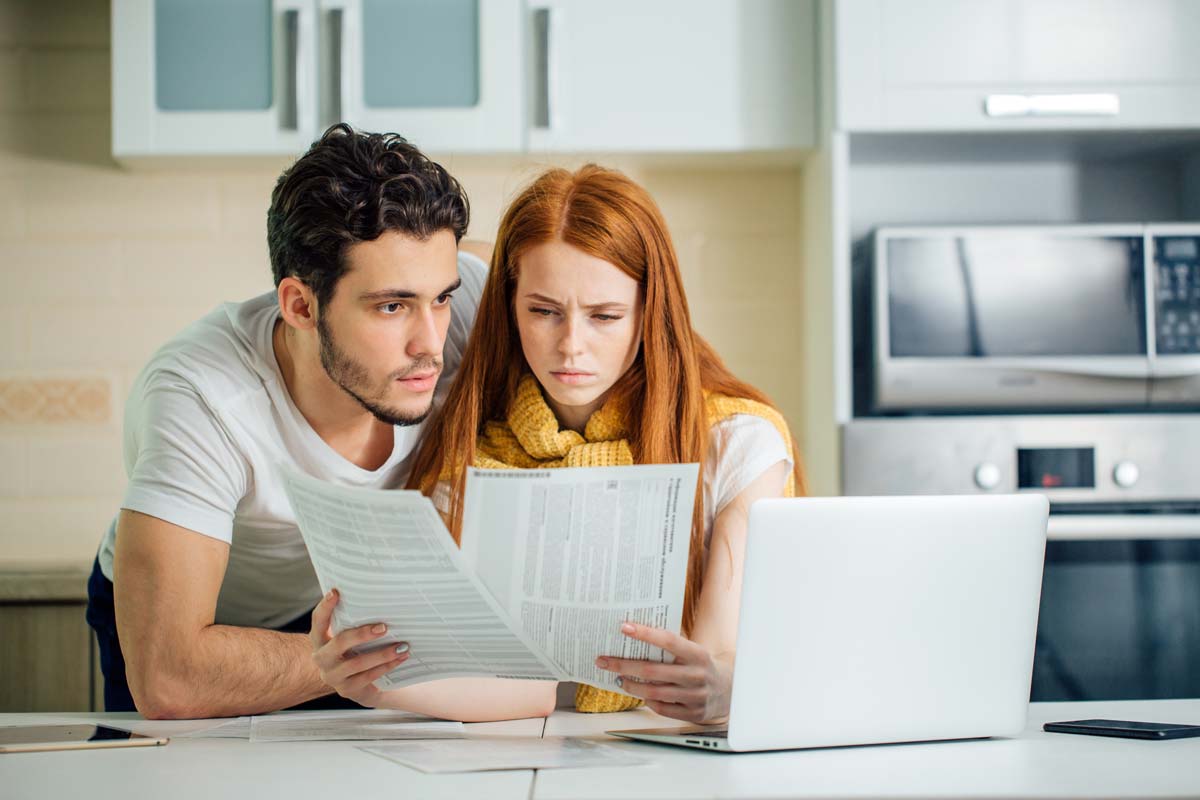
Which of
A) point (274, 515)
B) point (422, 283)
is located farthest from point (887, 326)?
point (274, 515)

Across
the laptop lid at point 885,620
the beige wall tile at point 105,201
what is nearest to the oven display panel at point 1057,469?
the laptop lid at point 885,620

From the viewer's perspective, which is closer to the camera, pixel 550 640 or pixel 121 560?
pixel 550 640

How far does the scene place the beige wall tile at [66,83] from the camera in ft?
8.29

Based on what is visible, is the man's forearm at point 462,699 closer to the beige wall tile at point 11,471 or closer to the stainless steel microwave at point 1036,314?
the stainless steel microwave at point 1036,314

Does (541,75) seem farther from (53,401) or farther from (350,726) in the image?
(350,726)

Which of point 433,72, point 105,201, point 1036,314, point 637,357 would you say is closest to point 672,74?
point 433,72

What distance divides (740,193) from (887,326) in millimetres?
540

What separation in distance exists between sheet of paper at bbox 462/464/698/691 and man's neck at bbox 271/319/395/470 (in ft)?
2.14

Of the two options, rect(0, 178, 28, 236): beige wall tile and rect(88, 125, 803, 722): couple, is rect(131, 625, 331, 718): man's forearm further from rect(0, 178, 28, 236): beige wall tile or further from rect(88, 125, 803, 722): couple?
rect(0, 178, 28, 236): beige wall tile

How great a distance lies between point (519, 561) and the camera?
0.95m

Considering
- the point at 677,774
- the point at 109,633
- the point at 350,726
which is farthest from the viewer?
the point at 109,633

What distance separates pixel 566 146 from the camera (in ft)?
7.46

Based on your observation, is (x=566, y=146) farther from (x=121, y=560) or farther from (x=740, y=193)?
(x=121, y=560)

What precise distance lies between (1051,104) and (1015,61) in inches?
4.0
